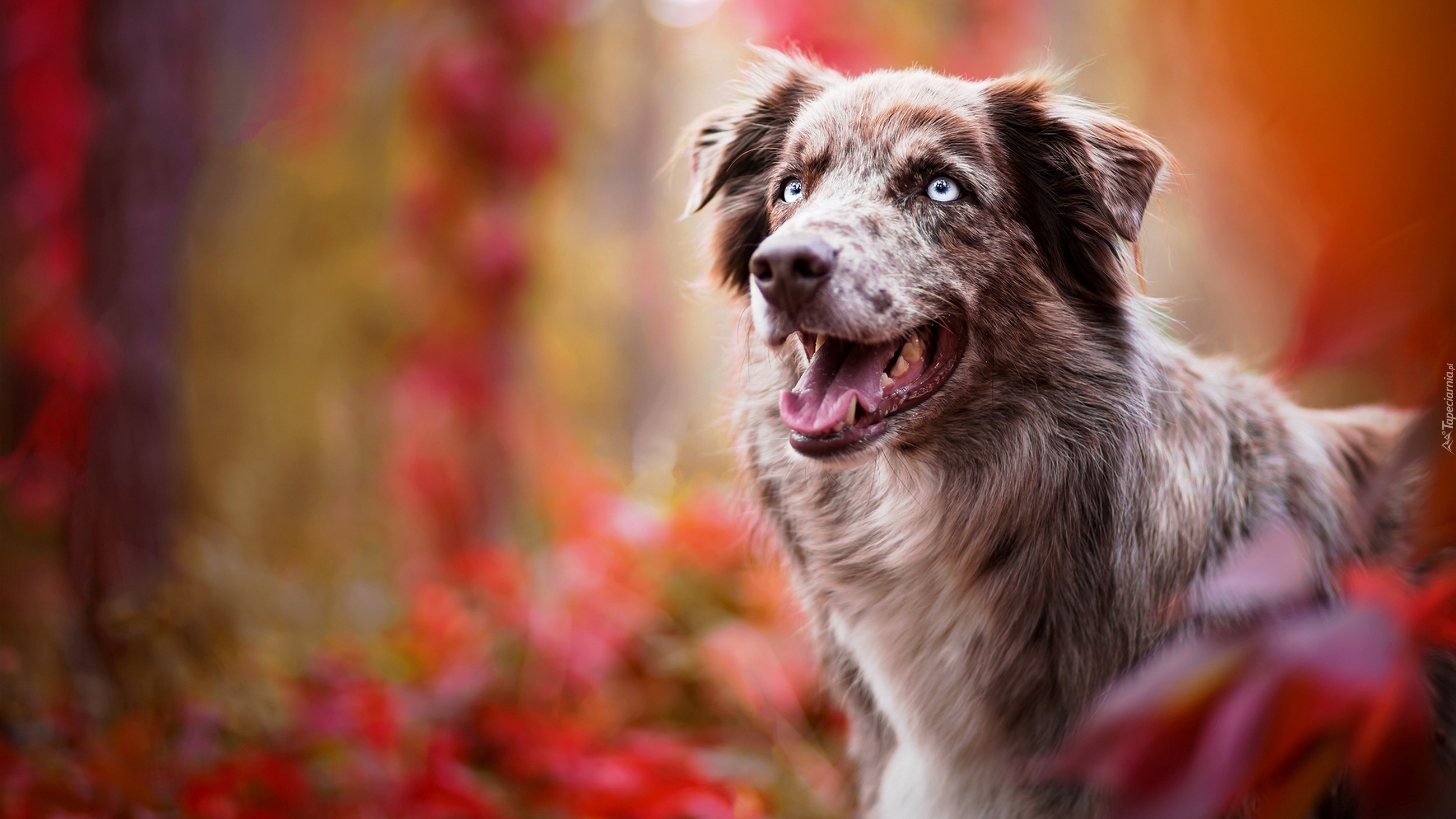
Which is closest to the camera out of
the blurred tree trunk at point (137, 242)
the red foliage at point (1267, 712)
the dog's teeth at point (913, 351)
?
the red foliage at point (1267, 712)

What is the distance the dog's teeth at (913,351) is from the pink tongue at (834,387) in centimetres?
4

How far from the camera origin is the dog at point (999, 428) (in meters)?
2.05

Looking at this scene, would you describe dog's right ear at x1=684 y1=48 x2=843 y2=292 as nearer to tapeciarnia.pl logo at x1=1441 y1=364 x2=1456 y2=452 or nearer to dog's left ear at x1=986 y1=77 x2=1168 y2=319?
dog's left ear at x1=986 y1=77 x2=1168 y2=319

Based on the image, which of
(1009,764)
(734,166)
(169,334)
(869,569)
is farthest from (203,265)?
(1009,764)

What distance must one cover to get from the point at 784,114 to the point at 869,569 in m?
1.37

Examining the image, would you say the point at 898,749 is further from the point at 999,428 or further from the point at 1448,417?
the point at 1448,417

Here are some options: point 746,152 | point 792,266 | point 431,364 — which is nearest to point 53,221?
point 431,364

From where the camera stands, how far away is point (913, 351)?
223 centimetres

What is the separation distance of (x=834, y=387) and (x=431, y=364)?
17.2ft

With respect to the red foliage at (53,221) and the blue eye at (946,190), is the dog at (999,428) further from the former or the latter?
the red foliage at (53,221)

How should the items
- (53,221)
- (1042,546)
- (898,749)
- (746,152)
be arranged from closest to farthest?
(1042,546)
(898,749)
(746,152)
(53,221)

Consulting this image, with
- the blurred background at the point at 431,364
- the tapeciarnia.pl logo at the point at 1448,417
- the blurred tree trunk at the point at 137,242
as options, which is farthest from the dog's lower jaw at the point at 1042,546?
the blurred tree trunk at the point at 137,242

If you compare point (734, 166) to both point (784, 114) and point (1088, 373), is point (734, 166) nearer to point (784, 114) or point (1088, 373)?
point (784, 114)

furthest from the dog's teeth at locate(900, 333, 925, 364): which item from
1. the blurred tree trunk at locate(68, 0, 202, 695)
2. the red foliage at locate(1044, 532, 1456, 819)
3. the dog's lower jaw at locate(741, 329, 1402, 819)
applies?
the blurred tree trunk at locate(68, 0, 202, 695)
